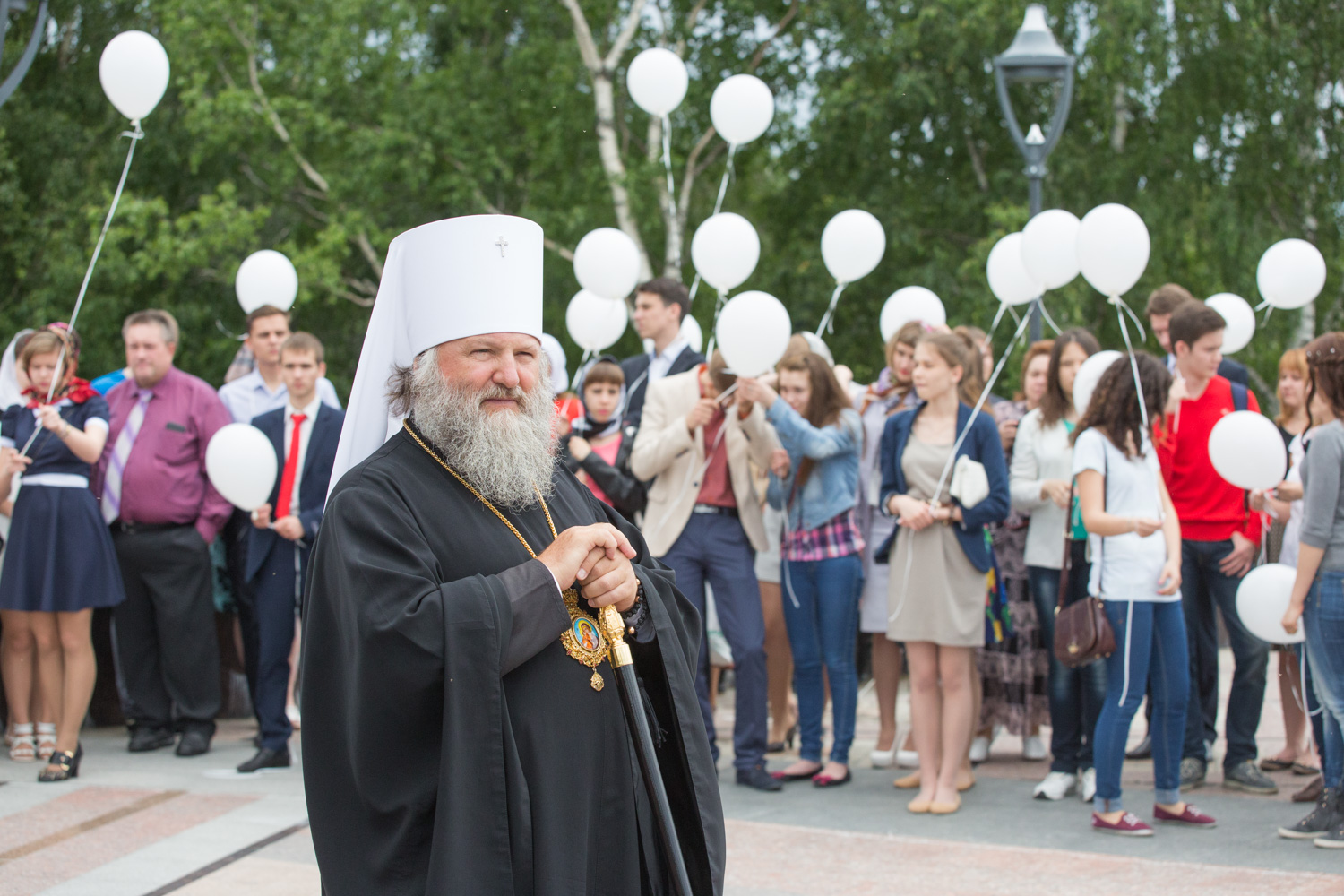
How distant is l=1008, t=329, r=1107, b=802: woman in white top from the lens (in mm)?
5781

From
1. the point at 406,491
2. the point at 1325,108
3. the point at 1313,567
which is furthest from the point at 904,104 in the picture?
the point at 406,491

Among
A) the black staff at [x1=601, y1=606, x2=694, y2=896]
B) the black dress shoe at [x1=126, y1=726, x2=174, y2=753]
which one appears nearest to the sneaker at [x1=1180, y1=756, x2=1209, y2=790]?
the black staff at [x1=601, y1=606, x2=694, y2=896]

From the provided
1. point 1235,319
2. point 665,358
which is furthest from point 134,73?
point 1235,319

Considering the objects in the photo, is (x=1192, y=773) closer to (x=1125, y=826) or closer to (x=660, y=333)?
(x=1125, y=826)

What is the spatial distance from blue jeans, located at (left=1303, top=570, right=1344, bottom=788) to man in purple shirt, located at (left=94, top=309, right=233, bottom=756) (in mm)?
4982

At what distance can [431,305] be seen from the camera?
115 inches

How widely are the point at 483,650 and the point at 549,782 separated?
32cm

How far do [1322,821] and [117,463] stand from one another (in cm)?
560

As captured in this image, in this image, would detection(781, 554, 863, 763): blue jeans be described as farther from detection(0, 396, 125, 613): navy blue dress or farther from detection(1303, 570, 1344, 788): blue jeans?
detection(0, 396, 125, 613): navy blue dress

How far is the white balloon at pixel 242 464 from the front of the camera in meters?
6.19

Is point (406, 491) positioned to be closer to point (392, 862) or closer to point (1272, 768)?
point (392, 862)

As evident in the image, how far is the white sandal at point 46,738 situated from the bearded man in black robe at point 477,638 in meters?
4.44

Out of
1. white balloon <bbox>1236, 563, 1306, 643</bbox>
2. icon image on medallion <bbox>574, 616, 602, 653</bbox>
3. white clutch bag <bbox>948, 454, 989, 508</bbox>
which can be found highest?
white clutch bag <bbox>948, 454, 989, 508</bbox>

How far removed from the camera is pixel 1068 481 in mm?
5973
